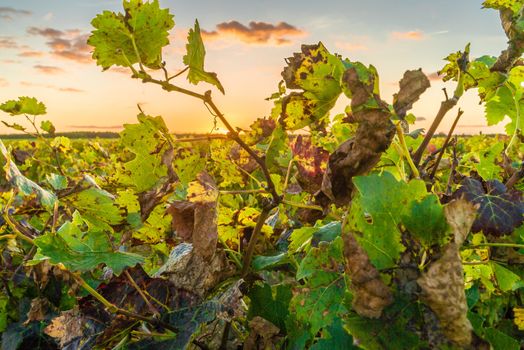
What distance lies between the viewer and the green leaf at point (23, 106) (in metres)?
2.81

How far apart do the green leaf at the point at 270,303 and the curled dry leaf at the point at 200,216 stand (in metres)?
0.27

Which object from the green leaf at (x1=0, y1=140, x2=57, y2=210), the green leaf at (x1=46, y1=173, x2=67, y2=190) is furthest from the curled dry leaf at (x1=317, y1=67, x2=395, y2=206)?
the green leaf at (x1=46, y1=173, x2=67, y2=190)

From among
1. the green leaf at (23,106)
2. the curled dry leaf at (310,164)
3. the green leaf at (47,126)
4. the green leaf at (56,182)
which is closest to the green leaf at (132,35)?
the curled dry leaf at (310,164)

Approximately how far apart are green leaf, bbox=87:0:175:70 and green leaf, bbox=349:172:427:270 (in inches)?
23.9

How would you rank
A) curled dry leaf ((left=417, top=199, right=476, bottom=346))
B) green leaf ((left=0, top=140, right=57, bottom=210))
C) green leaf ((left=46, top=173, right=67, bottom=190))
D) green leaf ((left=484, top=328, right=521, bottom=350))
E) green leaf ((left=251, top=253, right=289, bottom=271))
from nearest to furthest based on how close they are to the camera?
curled dry leaf ((left=417, top=199, right=476, bottom=346)) → green leaf ((left=484, top=328, right=521, bottom=350)) → green leaf ((left=251, top=253, right=289, bottom=271)) → green leaf ((left=0, top=140, right=57, bottom=210)) → green leaf ((left=46, top=173, right=67, bottom=190))

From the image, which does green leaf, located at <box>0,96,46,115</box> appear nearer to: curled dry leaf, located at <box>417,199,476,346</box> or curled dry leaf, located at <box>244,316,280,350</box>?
curled dry leaf, located at <box>244,316,280,350</box>

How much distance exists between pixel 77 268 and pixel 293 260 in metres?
0.57

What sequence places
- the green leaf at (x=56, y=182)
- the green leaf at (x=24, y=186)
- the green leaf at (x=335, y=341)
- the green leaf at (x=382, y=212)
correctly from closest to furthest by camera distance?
the green leaf at (x=382, y=212) → the green leaf at (x=335, y=341) → the green leaf at (x=24, y=186) → the green leaf at (x=56, y=182)

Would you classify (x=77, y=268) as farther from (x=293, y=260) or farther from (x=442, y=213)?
(x=442, y=213)

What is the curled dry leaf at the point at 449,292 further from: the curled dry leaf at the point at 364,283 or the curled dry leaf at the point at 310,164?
the curled dry leaf at the point at 310,164

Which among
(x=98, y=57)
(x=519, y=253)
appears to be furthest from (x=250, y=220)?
(x=519, y=253)

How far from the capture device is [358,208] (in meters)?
0.90

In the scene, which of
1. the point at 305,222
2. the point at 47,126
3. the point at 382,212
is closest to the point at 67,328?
the point at 305,222

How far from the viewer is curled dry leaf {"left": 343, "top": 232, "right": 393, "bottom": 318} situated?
2.72ft
